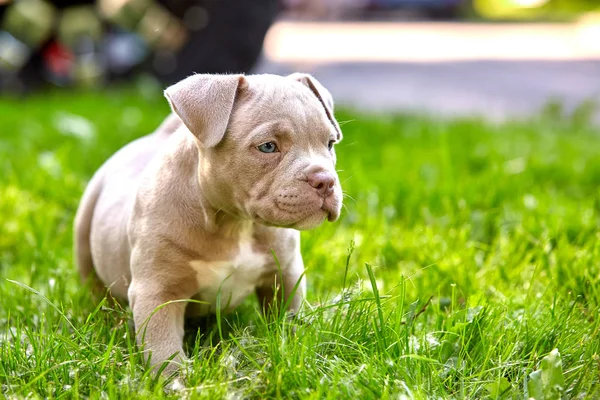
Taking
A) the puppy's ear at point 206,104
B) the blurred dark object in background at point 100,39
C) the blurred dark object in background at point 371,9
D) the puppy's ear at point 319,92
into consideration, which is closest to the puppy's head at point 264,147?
the puppy's ear at point 206,104

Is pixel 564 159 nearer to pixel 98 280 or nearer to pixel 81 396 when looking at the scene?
pixel 98 280

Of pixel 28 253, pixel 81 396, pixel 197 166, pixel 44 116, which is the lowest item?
pixel 44 116

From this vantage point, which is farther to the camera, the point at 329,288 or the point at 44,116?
the point at 44,116

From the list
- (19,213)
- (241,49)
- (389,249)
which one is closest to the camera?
(389,249)

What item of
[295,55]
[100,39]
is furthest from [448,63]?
[100,39]

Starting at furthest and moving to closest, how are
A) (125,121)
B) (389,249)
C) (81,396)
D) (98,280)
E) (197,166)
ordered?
(125,121)
(389,249)
(98,280)
(197,166)
(81,396)

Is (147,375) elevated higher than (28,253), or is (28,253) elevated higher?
(147,375)

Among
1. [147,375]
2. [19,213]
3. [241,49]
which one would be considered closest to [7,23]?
[241,49]

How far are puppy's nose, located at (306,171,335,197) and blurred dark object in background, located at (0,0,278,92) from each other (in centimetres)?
529

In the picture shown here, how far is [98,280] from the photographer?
3.41m

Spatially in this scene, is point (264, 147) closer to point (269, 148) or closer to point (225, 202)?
point (269, 148)

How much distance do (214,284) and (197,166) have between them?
40 centimetres

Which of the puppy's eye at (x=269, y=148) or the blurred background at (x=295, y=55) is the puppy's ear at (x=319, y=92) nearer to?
the puppy's eye at (x=269, y=148)

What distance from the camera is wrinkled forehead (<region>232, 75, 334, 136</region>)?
2.57 meters
